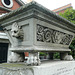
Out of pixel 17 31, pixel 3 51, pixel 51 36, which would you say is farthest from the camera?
pixel 3 51

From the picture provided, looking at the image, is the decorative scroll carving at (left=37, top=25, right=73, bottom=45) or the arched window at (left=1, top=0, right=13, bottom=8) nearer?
the decorative scroll carving at (left=37, top=25, right=73, bottom=45)

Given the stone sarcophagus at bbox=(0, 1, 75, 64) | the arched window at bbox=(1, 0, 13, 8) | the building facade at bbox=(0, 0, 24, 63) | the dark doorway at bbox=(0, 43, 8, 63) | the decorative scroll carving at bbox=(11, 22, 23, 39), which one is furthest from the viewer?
the arched window at bbox=(1, 0, 13, 8)

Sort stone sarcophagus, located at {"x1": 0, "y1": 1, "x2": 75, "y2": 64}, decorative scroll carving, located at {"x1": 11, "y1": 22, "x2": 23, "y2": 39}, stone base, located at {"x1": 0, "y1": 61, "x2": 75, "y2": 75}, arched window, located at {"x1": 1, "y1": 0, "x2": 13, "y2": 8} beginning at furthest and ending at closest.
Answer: arched window, located at {"x1": 1, "y1": 0, "x2": 13, "y2": 8}
decorative scroll carving, located at {"x1": 11, "y1": 22, "x2": 23, "y2": 39}
stone sarcophagus, located at {"x1": 0, "y1": 1, "x2": 75, "y2": 64}
stone base, located at {"x1": 0, "y1": 61, "x2": 75, "y2": 75}

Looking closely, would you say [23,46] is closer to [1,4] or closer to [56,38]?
[56,38]

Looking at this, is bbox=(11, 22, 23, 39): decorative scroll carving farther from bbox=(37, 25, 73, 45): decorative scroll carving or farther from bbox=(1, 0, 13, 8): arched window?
bbox=(1, 0, 13, 8): arched window

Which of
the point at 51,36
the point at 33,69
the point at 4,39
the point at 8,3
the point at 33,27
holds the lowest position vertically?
the point at 33,69

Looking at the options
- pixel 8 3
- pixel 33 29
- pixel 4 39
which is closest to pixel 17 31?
pixel 33 29

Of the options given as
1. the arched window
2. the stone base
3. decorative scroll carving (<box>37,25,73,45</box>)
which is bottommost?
the stone base

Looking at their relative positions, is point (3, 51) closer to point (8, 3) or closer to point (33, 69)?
point (8, 3)

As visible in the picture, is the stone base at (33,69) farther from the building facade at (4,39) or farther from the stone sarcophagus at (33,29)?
the building facade at (4,39)

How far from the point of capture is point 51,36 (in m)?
2.74

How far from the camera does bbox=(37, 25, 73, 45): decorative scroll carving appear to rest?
7.51 feet

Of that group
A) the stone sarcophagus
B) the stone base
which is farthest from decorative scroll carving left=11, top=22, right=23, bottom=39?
the stone base

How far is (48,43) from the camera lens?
260cm
